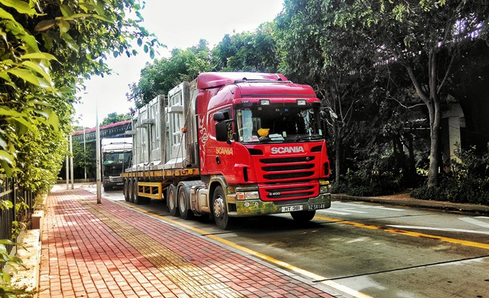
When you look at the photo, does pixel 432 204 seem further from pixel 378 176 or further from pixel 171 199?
pixel 171 199

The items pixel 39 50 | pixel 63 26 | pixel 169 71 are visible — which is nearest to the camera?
pixel 63 26

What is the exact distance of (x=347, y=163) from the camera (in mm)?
24375

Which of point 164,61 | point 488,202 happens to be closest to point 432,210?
point 488,202

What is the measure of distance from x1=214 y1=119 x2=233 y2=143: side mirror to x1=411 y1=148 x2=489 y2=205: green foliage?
871 centimetres

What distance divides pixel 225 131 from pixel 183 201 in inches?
160

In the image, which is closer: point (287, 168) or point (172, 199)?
point (287, 168)

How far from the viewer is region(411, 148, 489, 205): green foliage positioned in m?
14.0

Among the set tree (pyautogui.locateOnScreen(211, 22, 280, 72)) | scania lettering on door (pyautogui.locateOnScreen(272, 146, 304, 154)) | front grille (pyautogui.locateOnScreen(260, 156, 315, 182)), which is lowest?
front grille (pyautogui.locateOnScreen(260, 156, 315, 182))

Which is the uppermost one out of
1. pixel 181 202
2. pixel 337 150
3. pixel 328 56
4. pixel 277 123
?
pixel 328 56

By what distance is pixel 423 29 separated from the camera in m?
13.9

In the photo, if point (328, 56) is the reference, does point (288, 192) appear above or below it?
below

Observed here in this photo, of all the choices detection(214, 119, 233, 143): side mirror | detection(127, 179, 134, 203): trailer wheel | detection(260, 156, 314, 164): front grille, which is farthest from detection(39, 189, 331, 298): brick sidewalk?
detection(127, 179, 134, 203): trailer wheel

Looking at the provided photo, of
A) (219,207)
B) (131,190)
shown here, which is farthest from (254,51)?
(219,207)

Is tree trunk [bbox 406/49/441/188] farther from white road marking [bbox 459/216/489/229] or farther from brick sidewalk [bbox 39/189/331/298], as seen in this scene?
brick sidewalk [bbox 39/189/331/298]
